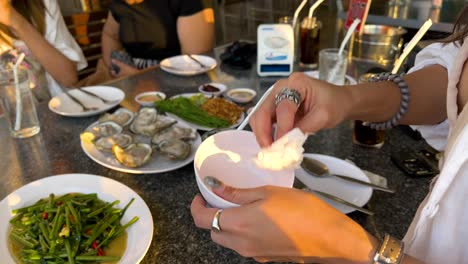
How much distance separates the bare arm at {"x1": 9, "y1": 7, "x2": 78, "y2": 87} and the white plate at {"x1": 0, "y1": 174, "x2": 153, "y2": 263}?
1.17m

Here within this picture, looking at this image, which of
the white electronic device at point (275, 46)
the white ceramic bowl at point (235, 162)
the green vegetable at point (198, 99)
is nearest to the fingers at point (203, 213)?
the white ceramic bowl at point (235, 162)

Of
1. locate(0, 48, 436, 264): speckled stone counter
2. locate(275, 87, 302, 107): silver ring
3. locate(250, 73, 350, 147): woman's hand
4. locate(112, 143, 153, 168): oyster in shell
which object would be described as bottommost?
locate(0, 48, 436, 264): speckled stone counter

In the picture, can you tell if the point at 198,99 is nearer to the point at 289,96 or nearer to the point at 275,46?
the point at 275,46

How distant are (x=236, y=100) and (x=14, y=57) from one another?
1.16 m

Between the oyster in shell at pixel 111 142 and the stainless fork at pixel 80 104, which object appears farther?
the stainless fork at pixel 80 104

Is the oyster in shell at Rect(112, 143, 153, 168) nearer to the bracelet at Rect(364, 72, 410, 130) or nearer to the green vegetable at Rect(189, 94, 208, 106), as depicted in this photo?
the green vegetable at Rect(189, 94, 208, 106)

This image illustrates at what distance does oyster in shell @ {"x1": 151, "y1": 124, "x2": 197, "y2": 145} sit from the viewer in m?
1.13

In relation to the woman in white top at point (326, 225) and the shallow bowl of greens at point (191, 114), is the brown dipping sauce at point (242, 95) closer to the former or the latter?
the shallow bowl of greens at point (191, 114)

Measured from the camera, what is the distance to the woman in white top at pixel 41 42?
179 centimetres

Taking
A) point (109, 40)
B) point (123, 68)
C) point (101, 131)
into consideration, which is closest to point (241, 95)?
point (101, 131)

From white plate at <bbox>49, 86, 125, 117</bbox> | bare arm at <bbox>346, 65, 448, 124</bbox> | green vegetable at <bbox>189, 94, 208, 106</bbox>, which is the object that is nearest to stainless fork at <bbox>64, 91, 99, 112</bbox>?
white plate at <bbox>49, 86, 125, 117</bbox>

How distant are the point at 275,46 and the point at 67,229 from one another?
1.18 meters

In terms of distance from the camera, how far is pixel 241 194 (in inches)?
25.4

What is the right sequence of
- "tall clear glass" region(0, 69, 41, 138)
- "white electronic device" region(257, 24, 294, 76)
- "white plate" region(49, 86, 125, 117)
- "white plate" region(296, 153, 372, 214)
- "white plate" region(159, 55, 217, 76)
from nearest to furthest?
"white plate" region(296, 153, 372, 214) → "tall clear glass" region(0, 69, 41, 138) → "white plate" region(49, 86, 125, 117) → "white electronic device" region(257, 24, 294, 76) → "white plate" region(159, 55, 217, 76)
